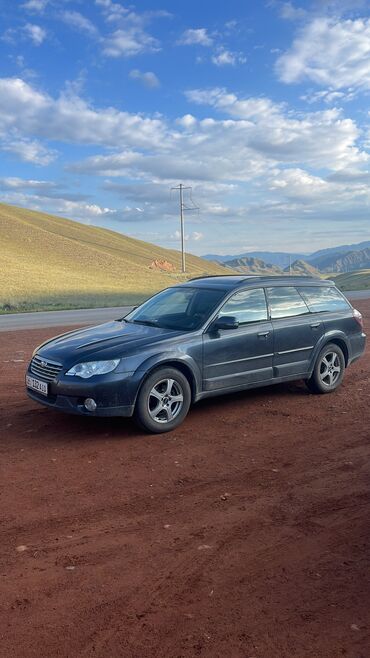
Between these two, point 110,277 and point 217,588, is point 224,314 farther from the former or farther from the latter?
point 110,277

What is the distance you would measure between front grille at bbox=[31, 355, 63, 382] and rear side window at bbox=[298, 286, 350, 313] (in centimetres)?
351

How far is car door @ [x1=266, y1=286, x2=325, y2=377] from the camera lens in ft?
23.3

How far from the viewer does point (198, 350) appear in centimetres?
627

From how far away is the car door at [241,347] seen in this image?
642 centimetres

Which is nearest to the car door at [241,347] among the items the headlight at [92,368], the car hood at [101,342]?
the car hood at [101,342]

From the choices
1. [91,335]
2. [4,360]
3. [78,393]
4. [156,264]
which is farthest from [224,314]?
[156,264]

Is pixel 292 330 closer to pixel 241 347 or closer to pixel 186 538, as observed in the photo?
pixel 241 347

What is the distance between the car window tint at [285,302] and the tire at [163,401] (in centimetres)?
175

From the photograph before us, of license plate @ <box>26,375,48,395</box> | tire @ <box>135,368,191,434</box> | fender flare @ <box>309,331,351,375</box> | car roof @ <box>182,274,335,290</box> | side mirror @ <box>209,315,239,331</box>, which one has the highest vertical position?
car roof @ <box>182,274,335,290</box>

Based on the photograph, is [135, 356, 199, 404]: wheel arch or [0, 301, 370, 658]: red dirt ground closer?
[0, 301, 370, 658]: red dirt ground

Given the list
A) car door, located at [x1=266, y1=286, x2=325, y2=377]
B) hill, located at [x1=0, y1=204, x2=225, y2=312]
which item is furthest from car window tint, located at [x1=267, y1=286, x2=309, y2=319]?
hill, located at [x1=0, y1=204, x2=225, y2=312]

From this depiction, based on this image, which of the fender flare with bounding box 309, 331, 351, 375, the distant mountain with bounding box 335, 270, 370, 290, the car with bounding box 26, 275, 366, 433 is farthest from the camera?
the distant mountain with bounding box 335, 270, 370, 290

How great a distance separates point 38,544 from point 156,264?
10276 centimetres

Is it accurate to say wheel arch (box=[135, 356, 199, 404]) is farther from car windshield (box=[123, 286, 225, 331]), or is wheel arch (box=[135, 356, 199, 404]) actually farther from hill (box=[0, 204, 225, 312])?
hill (box=[0, 204, 225, 312])
